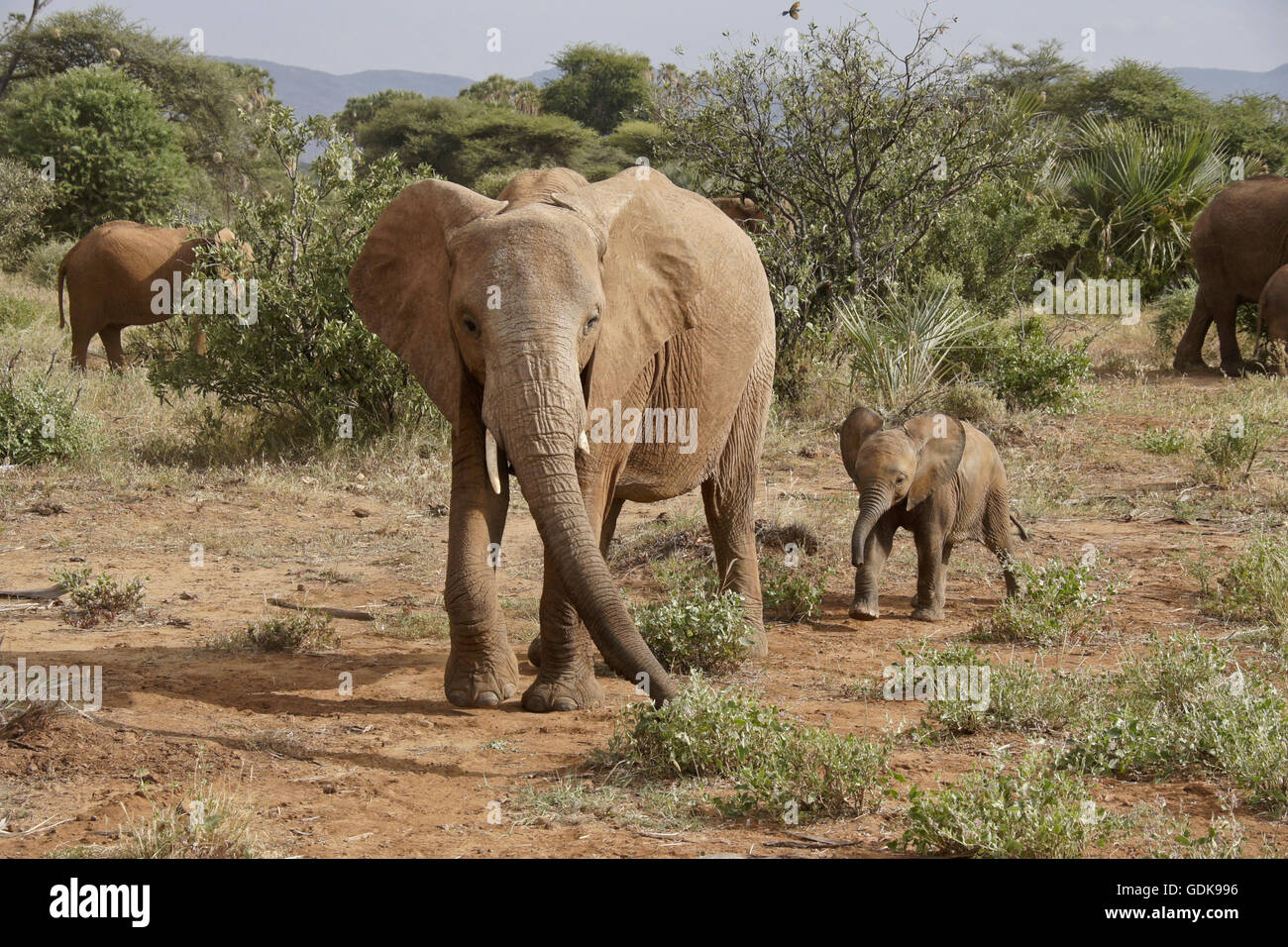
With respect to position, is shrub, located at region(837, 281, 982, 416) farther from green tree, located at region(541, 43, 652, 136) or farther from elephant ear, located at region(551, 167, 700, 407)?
green tree, located at region(541, 43, 652, 136)

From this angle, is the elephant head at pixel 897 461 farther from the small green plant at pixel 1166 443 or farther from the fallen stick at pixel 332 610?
the small green plant at pixel 1166 443

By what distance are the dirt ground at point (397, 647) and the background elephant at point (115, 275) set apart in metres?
4.67

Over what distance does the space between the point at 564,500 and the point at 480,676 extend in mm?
1145

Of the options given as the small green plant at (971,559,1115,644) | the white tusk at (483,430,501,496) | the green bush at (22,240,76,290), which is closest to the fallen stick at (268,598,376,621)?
the white tusk at (483,430,501,496)

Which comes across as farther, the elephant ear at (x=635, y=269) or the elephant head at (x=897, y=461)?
the elephant head at (x=897, y=461)

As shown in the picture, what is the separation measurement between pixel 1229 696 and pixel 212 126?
31151 mm

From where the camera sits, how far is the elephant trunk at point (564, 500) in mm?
4598

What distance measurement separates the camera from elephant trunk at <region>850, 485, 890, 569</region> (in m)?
6.79

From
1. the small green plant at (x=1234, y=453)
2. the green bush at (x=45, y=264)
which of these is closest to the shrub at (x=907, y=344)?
the small green plant at (x=1234, y=453)

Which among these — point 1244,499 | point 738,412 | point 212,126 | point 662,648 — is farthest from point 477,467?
point 212,126

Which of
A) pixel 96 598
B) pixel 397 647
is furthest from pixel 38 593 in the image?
pixel 397 647

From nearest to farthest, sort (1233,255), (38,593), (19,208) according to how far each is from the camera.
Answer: (38,593), (1233,255), (19,208)

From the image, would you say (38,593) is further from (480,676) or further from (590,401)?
(590,401)

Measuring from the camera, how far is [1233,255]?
50.1 feet
